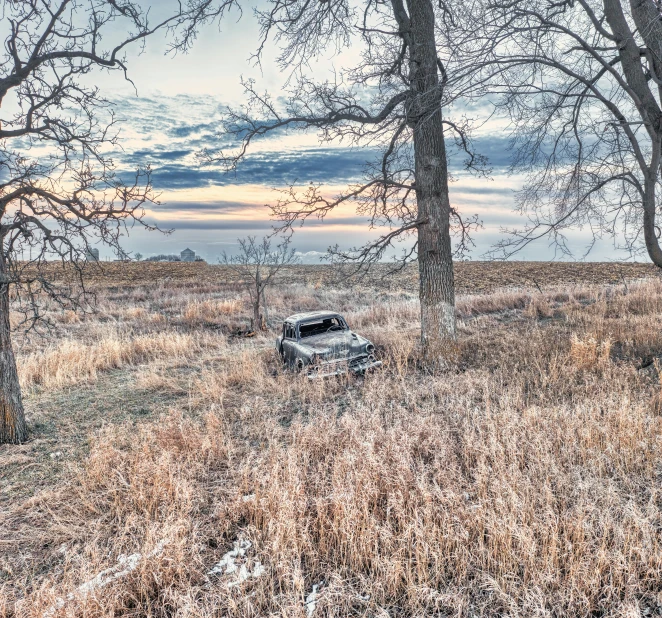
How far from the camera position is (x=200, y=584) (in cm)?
311

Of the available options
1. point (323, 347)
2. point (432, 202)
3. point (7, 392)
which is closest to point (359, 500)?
point (323, 347)

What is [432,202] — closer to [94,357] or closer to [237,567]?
[237,567]

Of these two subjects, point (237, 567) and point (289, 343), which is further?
point (289, 343)

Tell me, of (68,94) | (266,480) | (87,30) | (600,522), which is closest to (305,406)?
(266,480)

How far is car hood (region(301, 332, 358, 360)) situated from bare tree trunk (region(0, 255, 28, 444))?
16.7 ft

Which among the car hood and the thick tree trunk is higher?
the thick tree trunk

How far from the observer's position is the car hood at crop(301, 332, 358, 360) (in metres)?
8.72

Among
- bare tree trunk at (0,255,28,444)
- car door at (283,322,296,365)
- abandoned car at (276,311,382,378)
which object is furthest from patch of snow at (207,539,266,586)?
car door at (283,322,296,365)

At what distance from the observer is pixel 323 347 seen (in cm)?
898

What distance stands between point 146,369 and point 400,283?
2528 centimetres

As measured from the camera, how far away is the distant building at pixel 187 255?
6794cm

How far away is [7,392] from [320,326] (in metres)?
5.99

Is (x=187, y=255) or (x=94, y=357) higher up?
(x=187, y=255)

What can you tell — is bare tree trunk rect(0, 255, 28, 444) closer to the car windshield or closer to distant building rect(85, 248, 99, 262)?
distant building rect(85, 248, 99, 262)
